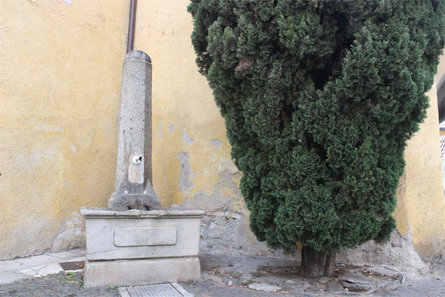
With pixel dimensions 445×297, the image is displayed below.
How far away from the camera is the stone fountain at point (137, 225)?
9.71ft

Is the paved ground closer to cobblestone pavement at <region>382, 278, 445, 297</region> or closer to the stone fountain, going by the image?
cobblestone pavement at <region>382, 278, 445, 297</region>

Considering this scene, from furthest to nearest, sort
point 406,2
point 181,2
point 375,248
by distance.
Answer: point 181,2 < point 375,248 < point 406,2

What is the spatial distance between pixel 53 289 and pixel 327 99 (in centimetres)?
277

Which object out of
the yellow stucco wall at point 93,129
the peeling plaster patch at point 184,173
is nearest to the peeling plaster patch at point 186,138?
the yellow stucco wall at point 93,129

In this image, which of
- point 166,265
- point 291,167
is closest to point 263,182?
point 291,167

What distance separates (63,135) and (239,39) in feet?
9.18

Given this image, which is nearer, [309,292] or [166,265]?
[309,292]

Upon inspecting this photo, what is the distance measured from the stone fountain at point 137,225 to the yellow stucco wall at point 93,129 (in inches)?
50.5

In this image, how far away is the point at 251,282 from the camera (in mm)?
3217

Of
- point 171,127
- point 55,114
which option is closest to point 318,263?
point 171,127

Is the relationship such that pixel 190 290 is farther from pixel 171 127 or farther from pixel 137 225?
pixel 171 127

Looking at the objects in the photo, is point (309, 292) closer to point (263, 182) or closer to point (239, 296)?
point (239, 296)

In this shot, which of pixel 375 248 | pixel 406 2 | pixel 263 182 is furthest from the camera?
pixel 375 248

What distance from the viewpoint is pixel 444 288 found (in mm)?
3156
